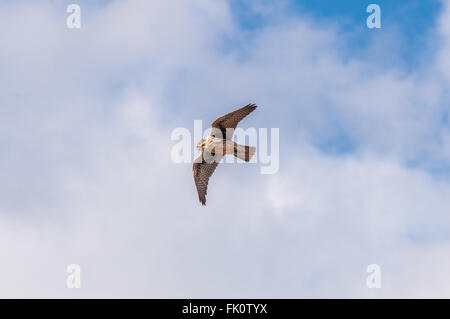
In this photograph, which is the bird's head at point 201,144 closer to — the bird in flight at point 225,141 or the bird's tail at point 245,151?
the bird in flight at point 225,141

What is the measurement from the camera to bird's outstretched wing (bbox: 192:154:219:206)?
27.7 meters

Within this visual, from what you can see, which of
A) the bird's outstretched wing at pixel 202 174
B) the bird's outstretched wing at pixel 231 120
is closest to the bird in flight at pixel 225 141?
the bird's outstretched wing at pixel 231 120

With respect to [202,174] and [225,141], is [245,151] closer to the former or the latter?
[225,141]

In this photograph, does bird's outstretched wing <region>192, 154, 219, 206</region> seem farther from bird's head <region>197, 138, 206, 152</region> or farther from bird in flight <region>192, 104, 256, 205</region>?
bird's head <region>197, 138, 206, 152</region>

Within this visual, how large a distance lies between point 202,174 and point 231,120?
331cm

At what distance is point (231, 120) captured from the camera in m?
25.6

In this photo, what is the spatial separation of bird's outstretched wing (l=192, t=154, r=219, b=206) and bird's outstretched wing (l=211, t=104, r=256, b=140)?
2101mm

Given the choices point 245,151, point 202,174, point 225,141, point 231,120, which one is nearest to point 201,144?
point 225,141

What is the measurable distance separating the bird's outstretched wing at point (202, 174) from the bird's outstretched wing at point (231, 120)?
6.89 ft
